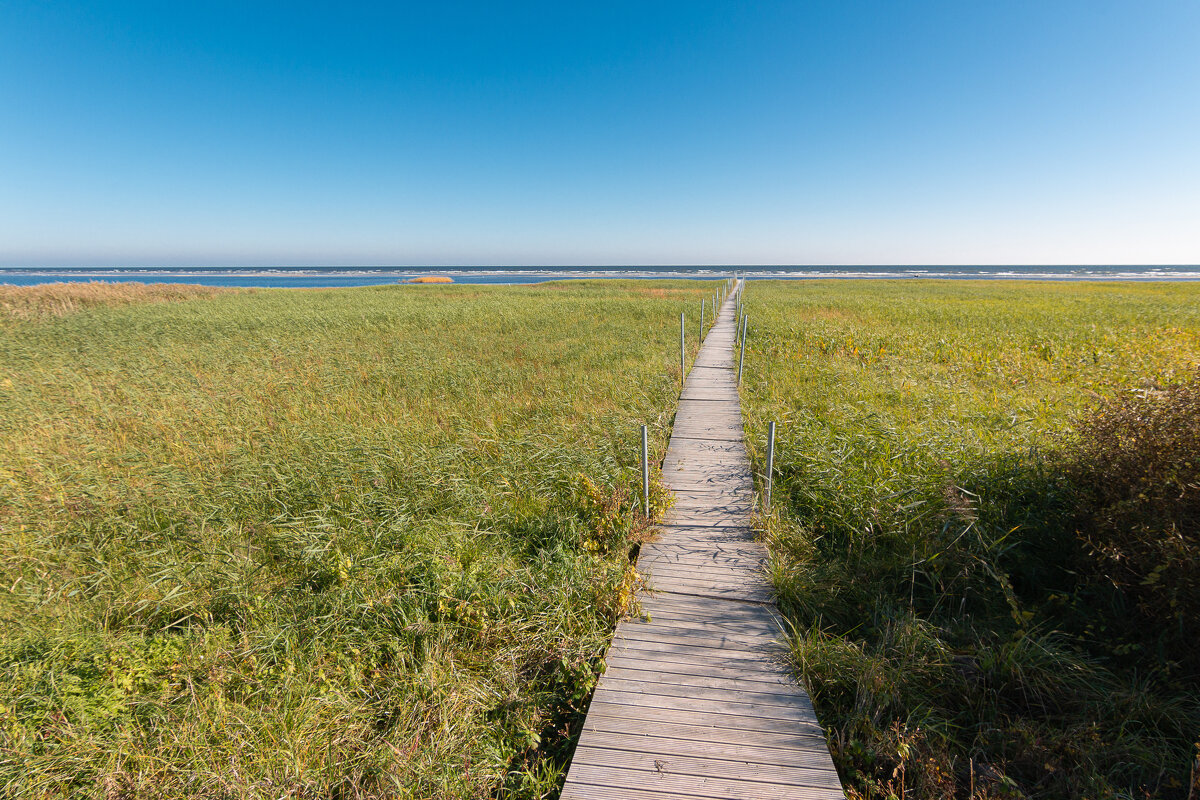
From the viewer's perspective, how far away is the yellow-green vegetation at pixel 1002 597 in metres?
2.67

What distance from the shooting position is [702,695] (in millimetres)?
3049

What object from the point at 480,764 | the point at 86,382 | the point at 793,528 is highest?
the point at 86,382

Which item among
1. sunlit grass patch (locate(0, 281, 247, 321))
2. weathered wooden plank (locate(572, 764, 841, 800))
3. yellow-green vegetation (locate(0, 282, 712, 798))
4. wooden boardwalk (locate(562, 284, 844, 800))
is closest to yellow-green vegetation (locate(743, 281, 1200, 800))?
wooden boardwalk (locate(562, 284, 844, 800))

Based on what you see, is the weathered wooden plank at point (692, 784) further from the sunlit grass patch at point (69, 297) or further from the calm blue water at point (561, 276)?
the calm blue water at point (561, 276)

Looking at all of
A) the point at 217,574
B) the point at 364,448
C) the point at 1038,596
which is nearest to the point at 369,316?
the point at 364,448

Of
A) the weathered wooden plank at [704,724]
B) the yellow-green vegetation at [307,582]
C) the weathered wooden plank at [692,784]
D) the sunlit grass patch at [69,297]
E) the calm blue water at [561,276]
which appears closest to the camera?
the weathered wooden plank at [692,784]

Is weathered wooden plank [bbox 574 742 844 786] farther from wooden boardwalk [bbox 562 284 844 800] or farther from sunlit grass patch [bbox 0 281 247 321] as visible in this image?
Result: sunlit grass patch [bbox 0 281 247 321]

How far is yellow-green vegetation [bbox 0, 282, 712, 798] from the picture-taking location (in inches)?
104

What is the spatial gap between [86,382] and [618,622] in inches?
520

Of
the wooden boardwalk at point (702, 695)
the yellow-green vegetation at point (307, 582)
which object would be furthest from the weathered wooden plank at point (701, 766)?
the yellow-green vegetation at point (307, 582)

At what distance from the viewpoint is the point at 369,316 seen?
933 inches

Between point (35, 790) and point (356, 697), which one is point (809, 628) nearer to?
point (356, 697)

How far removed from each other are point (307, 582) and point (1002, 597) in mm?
6295

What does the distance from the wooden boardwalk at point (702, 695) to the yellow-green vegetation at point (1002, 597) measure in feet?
0.83
